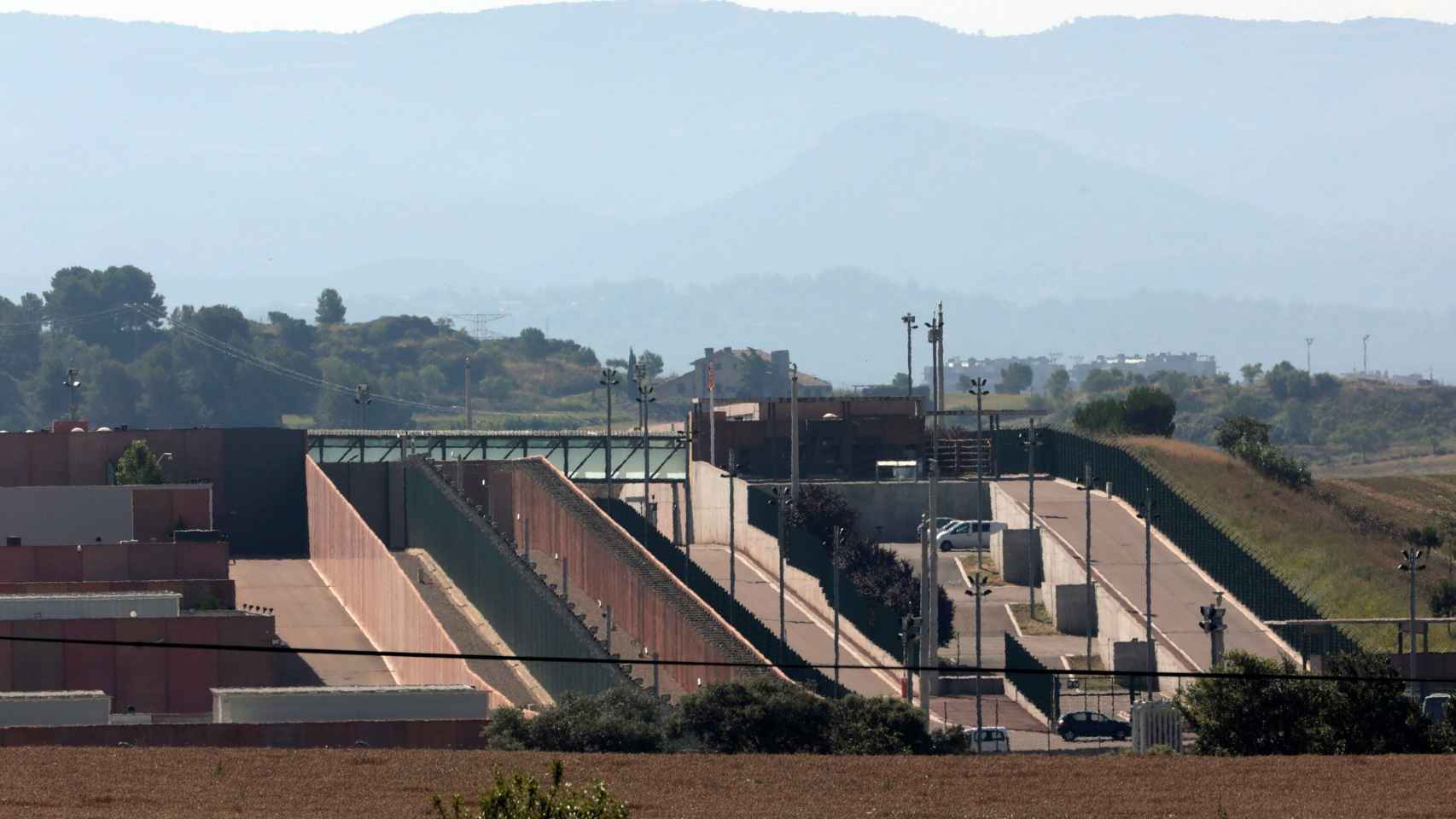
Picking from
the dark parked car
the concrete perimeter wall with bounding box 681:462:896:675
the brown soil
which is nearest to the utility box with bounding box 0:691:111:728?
the brown soil

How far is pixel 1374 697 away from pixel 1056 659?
2794cm

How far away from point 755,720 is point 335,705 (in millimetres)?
8246

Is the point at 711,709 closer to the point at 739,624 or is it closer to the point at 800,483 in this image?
the point at 739,624

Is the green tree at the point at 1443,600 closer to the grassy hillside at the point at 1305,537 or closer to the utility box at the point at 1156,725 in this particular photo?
the grassy hillside at the point at 1305,537

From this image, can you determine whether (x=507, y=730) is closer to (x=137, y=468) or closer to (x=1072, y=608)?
(x=1072, y=608)

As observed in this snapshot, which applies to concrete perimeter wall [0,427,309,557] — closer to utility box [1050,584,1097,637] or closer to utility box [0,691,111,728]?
utility box [1050,584,1097,637]

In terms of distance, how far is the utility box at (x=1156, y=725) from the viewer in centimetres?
4875

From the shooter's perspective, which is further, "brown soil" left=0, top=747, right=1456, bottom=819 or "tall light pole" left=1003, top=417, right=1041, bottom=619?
"tall light pole" left=1003, top=417, right=1041, bottom=619

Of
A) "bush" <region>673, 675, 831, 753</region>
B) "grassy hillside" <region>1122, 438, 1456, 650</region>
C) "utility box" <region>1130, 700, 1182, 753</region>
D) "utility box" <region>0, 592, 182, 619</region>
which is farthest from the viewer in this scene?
"grassy hillside" <region>1122, 438, 1456, 650</region>

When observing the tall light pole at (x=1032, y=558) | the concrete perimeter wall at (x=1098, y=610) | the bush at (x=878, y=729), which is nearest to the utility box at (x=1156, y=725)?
the bush at (x=878, y=729)

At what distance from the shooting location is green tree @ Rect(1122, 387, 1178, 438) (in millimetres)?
114625

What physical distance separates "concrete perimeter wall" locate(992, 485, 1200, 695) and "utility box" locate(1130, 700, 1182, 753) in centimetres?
1645

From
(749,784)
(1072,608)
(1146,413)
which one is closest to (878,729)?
(749,784)

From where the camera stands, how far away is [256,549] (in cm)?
9244
